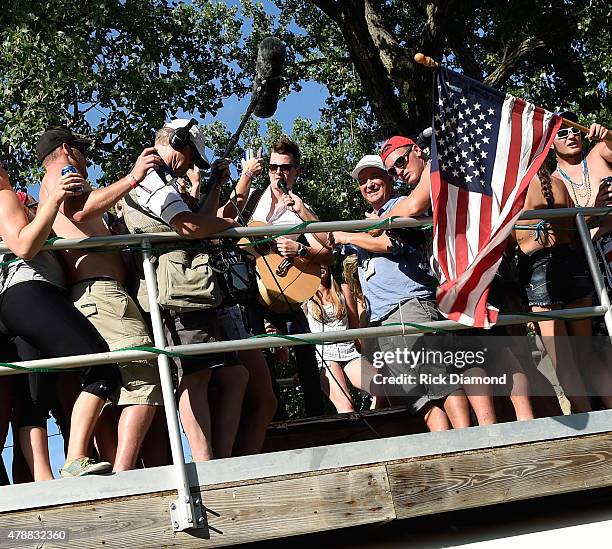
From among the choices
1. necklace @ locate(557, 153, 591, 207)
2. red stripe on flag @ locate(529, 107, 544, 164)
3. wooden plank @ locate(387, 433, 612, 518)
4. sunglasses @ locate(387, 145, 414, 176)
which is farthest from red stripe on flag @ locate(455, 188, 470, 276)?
necklace @ locate(557, 153, 591, 207)

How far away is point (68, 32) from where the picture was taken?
39.4 ft

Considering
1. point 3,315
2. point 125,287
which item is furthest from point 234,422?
point 3,315

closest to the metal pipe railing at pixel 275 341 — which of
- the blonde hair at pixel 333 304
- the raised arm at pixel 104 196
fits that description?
the raised arm at pixel 104 196

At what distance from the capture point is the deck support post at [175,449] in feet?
13.7

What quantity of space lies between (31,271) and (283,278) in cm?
184

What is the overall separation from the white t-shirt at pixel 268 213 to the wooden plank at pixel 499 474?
2.07m

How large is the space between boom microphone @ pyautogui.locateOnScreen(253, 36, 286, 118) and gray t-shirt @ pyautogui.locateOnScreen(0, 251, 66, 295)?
1.72 meters

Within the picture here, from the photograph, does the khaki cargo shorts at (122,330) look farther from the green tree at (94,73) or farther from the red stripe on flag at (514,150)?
the green tree at (94,73)

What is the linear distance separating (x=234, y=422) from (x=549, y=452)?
160cm

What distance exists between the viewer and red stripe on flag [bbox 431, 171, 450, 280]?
4.96 meters

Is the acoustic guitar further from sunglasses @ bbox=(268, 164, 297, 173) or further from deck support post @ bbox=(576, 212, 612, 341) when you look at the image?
deck support post @ bbox=(576, 212, 612, 341)

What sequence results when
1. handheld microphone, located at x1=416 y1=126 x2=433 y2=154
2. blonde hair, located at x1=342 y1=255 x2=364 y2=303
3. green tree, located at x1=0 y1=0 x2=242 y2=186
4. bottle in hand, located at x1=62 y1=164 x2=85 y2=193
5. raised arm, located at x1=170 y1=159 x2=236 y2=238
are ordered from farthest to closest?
green tree, located at x1=0 y1=0 x2=242 y2=186 < blonde hair, located at x1=342 y1=255 x2=364 y2=303 < handheld microphone, located at x1=416 y1=126 x2=433 y2=154 < raised arm, located at x1=170 y1=159 x2=236 y2=238 < bottle in hand, located at x1=62 y1=164 x2=85 y2=193

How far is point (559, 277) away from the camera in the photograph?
18.3 ft

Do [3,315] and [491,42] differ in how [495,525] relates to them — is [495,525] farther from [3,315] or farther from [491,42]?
[491,42]
